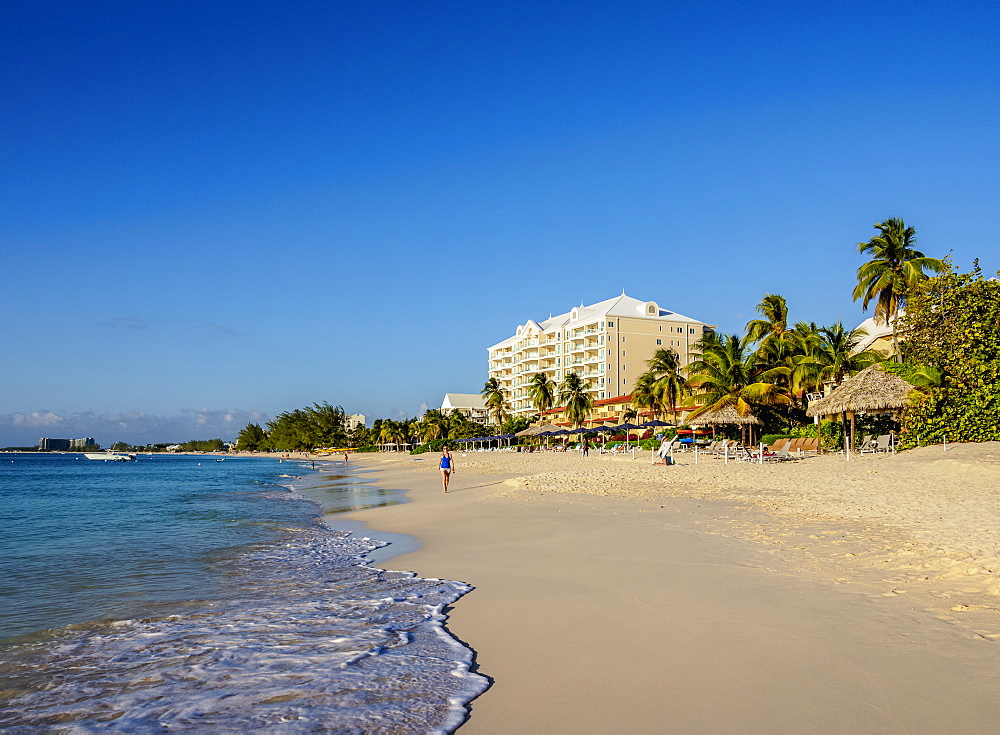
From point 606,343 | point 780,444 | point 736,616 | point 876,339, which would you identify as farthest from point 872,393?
point 606,343

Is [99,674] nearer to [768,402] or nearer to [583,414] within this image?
[768,402]

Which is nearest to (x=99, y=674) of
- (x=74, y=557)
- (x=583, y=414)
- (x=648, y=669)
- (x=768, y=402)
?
(x=648, y=669)

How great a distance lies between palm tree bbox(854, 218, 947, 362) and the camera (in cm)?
3091

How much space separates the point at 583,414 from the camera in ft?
239

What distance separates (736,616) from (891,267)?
1273 inches

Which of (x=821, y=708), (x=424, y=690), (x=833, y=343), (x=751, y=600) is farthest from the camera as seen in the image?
(x=833, y=343)

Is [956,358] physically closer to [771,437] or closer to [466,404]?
[771,437]

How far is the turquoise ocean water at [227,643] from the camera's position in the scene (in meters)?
4.12

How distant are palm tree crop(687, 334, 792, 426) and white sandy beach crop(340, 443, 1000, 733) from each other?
966 inches

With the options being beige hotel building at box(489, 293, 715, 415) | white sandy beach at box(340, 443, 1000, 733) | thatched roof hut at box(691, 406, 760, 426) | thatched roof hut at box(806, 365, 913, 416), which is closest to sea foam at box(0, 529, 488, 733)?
white sandy beach at box(340, 443, 1000, 733)

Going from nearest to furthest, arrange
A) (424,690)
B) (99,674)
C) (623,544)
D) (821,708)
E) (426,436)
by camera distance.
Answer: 1. (821,708)
2. (424,690)
3. (99,674)
4. (623,544)
5. (426,436)

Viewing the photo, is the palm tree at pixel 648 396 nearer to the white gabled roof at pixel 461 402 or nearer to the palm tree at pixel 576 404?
the palm tree at pixel 576 404

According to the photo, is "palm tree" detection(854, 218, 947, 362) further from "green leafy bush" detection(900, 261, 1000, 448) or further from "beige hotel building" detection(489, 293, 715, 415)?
"beige hotel building" detection(489, 293, 715, 415)

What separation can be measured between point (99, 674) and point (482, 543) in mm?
6284
